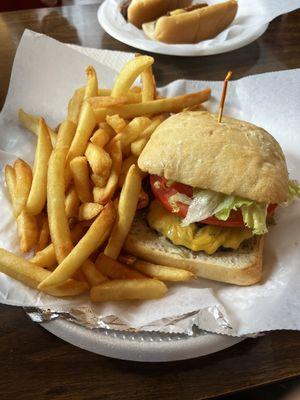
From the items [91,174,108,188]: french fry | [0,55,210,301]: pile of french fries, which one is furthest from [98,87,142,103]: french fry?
[91,174,108,188]: french fry

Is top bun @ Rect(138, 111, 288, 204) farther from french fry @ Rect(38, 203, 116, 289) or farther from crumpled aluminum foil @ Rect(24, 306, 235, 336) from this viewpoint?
crumpled aluminum foil @ Rect(24, 306, 235, 336)

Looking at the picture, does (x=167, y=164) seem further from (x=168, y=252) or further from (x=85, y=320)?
(x=85, y=320)

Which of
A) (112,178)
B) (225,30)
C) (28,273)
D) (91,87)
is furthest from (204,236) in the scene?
(225,30)

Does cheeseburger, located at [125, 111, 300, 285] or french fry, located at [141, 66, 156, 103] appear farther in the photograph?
french fry, located at [141, 66, 156, 103]

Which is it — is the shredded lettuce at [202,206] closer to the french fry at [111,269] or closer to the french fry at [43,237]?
the french fry at [111,269]

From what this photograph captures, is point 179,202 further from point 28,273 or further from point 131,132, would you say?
point 28,273

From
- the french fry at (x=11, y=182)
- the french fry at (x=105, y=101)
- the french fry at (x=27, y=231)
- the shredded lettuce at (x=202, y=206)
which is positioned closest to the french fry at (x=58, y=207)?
the french fry at (x=27, y=231)
